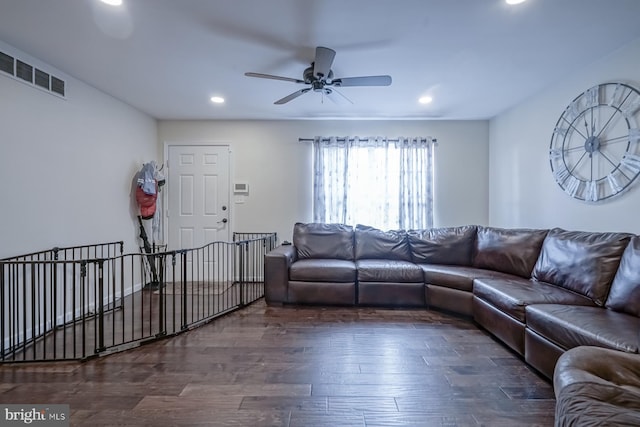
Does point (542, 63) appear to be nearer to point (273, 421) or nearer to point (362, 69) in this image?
point (362, 69)

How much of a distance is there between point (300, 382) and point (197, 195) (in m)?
3.62

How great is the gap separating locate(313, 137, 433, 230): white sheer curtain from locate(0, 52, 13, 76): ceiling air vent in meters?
3.35

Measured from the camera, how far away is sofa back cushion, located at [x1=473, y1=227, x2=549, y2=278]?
10.2 feet

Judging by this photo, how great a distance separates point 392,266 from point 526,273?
1.40 metres

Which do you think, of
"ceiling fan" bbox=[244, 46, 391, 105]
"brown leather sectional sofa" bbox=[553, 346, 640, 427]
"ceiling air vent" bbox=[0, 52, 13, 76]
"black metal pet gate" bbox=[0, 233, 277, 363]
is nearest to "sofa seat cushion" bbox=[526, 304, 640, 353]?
"brown leather sectional sofa" bbox=[553, 346, 640, 427]

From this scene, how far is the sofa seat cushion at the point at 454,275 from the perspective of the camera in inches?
125

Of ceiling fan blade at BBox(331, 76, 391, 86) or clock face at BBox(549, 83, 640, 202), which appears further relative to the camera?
ceiling fan blade at BBox(331, 76, 391, 86)

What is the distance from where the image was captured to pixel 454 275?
329 cm

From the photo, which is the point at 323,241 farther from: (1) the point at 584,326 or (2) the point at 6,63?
(2) the point at 6,63

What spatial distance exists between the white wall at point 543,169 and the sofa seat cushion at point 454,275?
973 mm

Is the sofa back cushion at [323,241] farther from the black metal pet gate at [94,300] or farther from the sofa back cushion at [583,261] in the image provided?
the sofa back cushion at [583,261]

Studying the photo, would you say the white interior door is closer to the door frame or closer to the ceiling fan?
the door frame

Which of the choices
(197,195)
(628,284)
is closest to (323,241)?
(197,195)

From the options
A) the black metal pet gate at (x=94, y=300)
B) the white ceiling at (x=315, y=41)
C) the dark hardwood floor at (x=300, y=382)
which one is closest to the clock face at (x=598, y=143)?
the white ceiling at (x=315, y=41)
